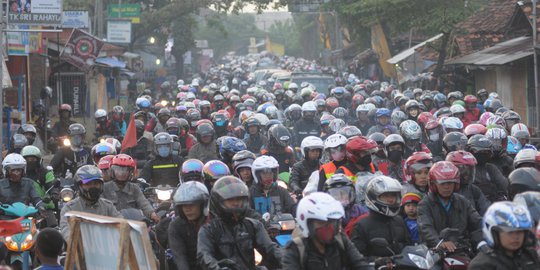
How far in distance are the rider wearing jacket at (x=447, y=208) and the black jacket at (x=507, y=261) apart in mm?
2393

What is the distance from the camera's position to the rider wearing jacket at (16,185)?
1322 cm

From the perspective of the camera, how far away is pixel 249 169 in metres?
12.6

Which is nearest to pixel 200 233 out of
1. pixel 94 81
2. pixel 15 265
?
pixel 15 265

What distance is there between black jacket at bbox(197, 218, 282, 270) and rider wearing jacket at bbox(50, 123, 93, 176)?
8625mm

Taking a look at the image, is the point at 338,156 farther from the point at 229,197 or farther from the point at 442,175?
the point at 229,197

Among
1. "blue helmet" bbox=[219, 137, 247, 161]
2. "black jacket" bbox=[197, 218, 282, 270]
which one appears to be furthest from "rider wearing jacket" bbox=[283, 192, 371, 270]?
"blue helmet" bbox=[219, 137, 247, 161]

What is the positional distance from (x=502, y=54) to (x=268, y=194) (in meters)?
19.8

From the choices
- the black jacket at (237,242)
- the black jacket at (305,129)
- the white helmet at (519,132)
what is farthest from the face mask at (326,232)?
the black jacket at (305,129)

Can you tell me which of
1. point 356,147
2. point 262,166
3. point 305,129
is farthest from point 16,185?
point 305,129

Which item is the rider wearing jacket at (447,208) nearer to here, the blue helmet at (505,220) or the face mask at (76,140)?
the blue helmet at (505,220)

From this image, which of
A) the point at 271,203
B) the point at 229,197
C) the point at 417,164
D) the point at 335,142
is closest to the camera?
the point at 229,197

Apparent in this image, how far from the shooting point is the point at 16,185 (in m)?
13.4

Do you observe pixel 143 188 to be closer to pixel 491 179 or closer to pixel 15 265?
pixel 15 265

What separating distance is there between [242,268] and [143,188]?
5790 mm
